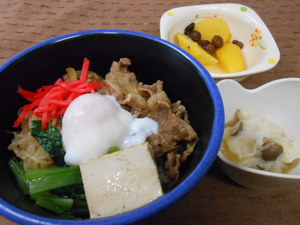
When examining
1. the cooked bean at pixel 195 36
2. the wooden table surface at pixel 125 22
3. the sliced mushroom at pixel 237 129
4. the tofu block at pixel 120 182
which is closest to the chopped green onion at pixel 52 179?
the tofu block at pixel 120 182

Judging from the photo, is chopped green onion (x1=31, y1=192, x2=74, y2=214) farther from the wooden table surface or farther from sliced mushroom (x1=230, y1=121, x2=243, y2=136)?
sliced mushroom (x1=230, y1=121, x2=243, y2=136)

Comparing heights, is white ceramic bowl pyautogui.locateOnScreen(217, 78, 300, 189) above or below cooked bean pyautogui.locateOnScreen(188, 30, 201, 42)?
below

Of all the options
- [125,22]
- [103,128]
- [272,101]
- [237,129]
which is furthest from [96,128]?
[125,22]

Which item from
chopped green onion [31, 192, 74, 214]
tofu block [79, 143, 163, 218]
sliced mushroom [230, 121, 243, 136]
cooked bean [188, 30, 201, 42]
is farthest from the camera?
cooked bean [188, 30, 201, 42]

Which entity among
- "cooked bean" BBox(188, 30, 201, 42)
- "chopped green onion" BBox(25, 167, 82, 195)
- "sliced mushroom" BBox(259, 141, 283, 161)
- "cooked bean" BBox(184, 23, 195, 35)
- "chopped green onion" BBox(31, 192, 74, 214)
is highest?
"cooked bean" BBox(184, 23, 195, 35)

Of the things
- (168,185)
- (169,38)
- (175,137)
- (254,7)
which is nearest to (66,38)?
(175,137)

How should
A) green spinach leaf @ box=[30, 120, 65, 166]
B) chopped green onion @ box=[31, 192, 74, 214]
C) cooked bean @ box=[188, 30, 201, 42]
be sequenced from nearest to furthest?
chopped green onion @ box=[31, 192, 74, 214] < green spinach leaf @ box=[30, 120, 65, 166] < cooked bean @ box=[188, 30, 201, 42]

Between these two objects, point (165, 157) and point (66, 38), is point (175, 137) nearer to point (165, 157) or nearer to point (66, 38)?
point (165, 157)

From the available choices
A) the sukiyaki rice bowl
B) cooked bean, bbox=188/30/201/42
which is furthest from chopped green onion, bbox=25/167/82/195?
cooked bean, bbox=188/30/201/42
